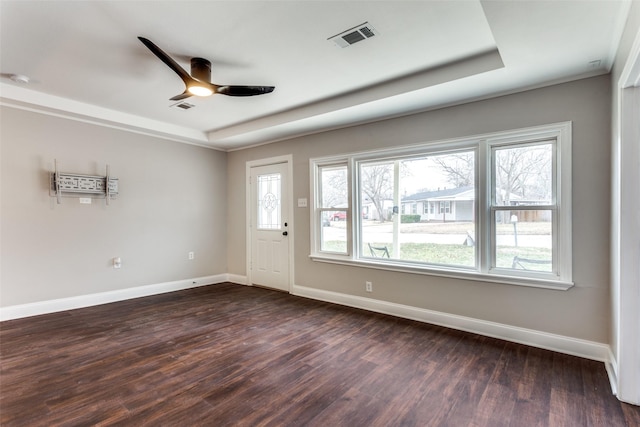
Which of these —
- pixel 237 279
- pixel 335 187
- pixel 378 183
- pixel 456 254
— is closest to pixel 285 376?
pixel 456 254

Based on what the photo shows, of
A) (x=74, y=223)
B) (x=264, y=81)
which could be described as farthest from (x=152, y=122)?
(x=264, y=81)

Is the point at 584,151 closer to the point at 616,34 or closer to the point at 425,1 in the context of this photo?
the point at 616,34

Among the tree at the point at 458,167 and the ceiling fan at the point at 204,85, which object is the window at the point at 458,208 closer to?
the tree at the point at 458,167

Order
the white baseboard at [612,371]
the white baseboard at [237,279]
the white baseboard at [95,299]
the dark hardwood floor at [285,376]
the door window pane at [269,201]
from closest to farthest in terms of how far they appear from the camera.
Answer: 1. the dark hardwood floor at [285,376]
2. the white baseboard at [612,371]
3. the white baseboard at [95,299]
4. the door window pane at [269,201]
5. the white baseboard at [237,279]

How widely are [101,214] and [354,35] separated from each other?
4149 millimetres

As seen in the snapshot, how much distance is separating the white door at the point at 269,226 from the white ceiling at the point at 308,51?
1521mm

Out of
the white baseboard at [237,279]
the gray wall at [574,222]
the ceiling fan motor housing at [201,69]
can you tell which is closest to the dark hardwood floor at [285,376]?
the gray wall at [574,222]

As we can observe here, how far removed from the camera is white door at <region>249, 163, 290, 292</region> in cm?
502

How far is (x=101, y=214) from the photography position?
4305 millimetres

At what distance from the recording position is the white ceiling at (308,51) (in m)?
2.03

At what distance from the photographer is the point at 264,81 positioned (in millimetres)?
3170

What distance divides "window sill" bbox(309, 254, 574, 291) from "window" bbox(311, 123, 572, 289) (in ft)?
0.03

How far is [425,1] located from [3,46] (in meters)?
3.37

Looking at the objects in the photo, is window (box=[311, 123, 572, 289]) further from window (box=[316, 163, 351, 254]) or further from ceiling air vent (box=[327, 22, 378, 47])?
ceiling air vent (box=[327, 22, 378, 47])
